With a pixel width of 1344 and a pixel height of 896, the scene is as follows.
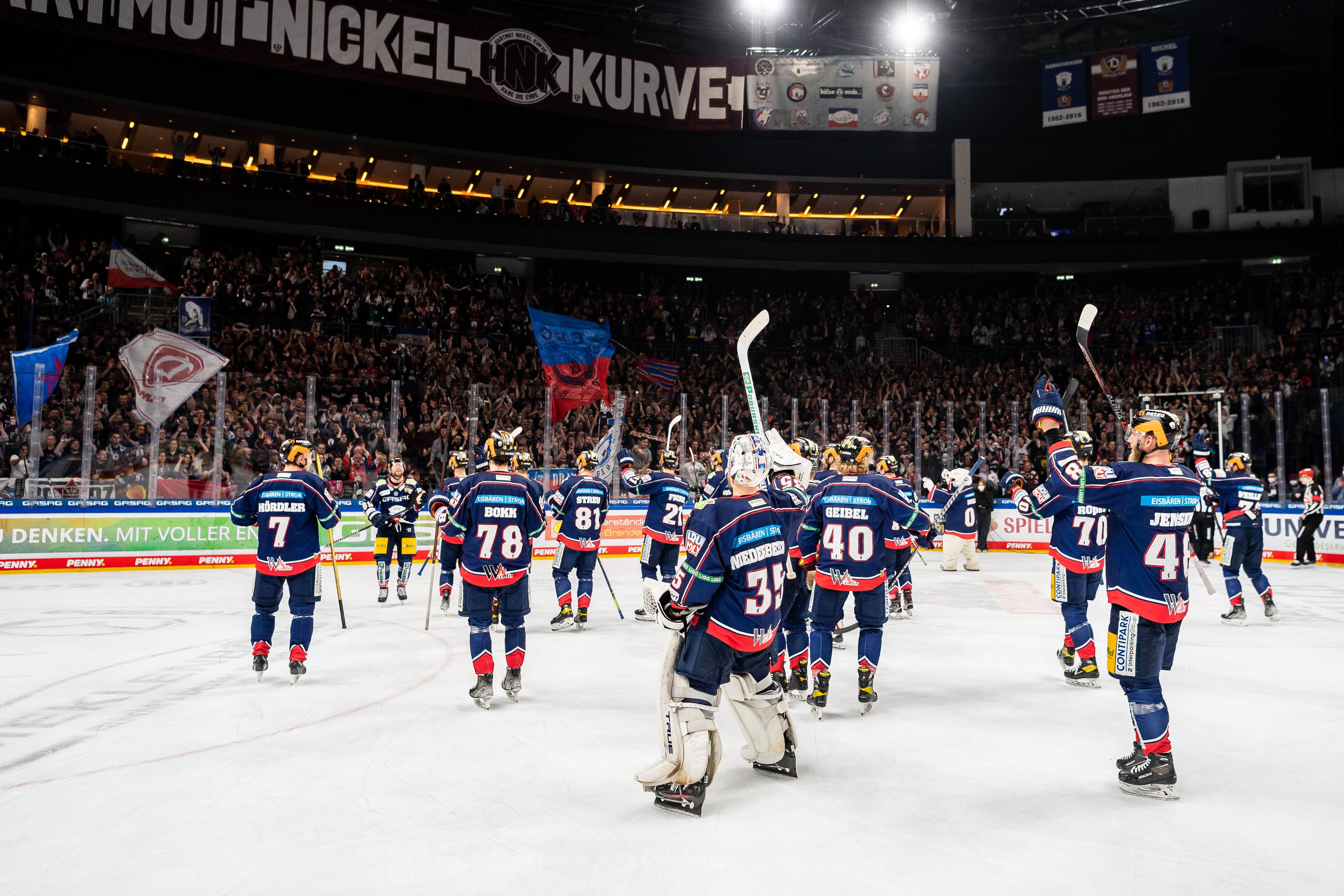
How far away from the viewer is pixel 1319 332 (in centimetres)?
2647

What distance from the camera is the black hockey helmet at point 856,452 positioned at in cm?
716

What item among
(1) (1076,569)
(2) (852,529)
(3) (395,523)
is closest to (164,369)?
(3) (395,523)

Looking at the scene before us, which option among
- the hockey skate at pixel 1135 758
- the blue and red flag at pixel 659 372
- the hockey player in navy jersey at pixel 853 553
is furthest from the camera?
the blue and red flag at pixel 659 372

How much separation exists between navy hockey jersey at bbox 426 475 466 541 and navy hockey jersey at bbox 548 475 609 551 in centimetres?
133

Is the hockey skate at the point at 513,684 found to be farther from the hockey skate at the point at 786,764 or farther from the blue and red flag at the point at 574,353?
the blue and red flag at the point at 574,353

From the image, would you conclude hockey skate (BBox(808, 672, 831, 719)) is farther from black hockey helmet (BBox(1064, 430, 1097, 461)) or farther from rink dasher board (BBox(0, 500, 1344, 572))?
rink dasher board (BBox(0, 500, 1344, 572))

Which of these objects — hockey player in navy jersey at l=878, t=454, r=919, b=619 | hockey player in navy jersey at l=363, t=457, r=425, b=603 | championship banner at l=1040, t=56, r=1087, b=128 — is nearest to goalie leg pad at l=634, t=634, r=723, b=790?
hockey player in navy jersey at l=878, t=454, r=919, b=619

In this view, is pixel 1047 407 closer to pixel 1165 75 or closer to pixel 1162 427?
pixel 1162 427

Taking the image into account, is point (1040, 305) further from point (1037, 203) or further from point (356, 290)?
point (356, 290)

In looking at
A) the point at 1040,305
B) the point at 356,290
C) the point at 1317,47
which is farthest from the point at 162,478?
the point at 1317,47

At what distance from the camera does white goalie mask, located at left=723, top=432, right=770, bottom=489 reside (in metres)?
5.04

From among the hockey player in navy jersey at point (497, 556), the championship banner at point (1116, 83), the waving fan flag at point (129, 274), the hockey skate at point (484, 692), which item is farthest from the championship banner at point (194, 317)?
the championship banner at point (1116, 83)

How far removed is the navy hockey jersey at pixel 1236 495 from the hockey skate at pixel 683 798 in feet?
32.2

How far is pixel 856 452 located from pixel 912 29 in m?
22.8
